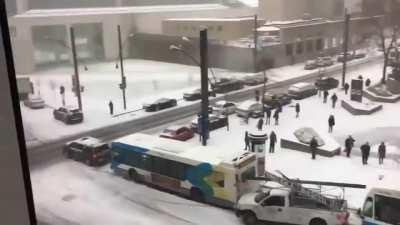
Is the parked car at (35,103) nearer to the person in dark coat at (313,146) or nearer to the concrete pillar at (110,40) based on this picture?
the concrete pillar at (110,40)

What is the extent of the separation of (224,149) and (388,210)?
59 cm

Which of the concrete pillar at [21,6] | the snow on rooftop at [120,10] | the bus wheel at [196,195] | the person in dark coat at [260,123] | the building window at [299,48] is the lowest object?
the bus wheel at [196,195]

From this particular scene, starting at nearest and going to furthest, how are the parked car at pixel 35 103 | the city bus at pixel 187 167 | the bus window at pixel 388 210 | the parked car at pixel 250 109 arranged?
the bus window at pixel 388 210
the parked car at pixel 35 103
the city bus at pixel 187 167
the parked car at pixel 250 109

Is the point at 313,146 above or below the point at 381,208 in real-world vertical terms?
above

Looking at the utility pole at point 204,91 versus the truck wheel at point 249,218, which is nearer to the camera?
the truck wheel at point 249,218

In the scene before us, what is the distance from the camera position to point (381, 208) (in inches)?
48.9

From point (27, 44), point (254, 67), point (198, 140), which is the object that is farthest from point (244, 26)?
point (27, 44)

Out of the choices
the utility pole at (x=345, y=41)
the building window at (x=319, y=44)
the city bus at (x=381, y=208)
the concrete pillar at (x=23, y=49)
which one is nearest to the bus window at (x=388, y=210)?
the city bus at (x=381, y=208)

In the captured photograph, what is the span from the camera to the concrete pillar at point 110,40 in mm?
1503

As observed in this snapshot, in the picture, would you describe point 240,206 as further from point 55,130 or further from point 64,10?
point 64,10

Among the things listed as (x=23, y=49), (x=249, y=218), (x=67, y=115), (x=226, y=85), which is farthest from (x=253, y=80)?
(x=23, y=49)

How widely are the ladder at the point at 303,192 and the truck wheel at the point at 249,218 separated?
0.54 ft

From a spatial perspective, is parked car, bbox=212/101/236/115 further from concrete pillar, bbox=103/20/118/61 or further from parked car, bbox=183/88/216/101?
concrete pillar, bbox=103/20/118/61

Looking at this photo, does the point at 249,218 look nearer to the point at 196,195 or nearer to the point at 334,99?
the point at 196,195
